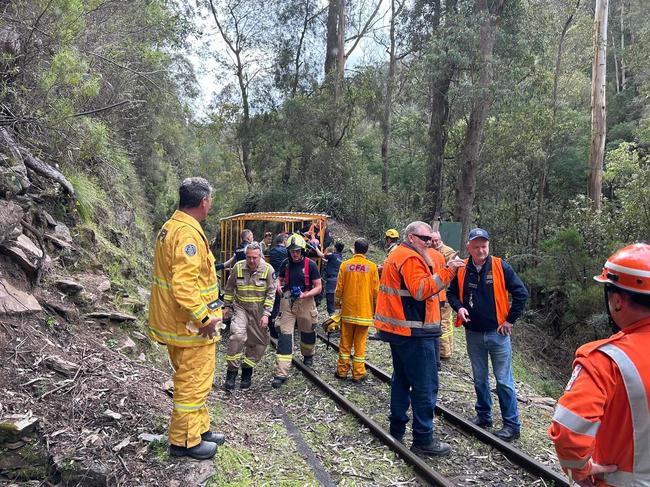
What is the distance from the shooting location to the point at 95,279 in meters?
6.52

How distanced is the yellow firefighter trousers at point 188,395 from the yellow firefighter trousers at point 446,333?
5.10 metres

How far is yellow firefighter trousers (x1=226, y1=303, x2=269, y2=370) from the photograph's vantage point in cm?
654

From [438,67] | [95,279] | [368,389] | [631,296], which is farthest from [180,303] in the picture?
[438,67]

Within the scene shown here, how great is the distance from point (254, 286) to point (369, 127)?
2236 cm

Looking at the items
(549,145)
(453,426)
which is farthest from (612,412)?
(549,145)

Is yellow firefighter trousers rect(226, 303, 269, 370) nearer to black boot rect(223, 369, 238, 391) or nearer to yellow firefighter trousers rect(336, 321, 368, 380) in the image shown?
black boot rect(223, 369, 238, 391)

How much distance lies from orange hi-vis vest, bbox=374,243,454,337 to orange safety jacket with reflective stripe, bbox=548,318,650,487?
2.69 metres

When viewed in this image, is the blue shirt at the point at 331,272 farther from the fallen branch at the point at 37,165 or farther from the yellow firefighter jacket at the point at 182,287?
the yellow firefighter jacket at the point at 182,287

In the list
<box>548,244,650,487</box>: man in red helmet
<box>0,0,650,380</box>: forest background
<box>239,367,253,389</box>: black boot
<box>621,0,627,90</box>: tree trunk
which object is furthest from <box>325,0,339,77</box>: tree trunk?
<box>548,244,650,487</box>: man in red helmet

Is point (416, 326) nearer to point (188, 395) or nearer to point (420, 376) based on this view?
point (420, 376)

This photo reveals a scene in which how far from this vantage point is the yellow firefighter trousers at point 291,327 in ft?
23.2

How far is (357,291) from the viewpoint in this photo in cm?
711

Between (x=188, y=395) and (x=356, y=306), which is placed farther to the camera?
(x=356, y=306)

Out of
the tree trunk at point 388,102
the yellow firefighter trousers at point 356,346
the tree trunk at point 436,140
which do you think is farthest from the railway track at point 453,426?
the tree trunk at point 388,102
